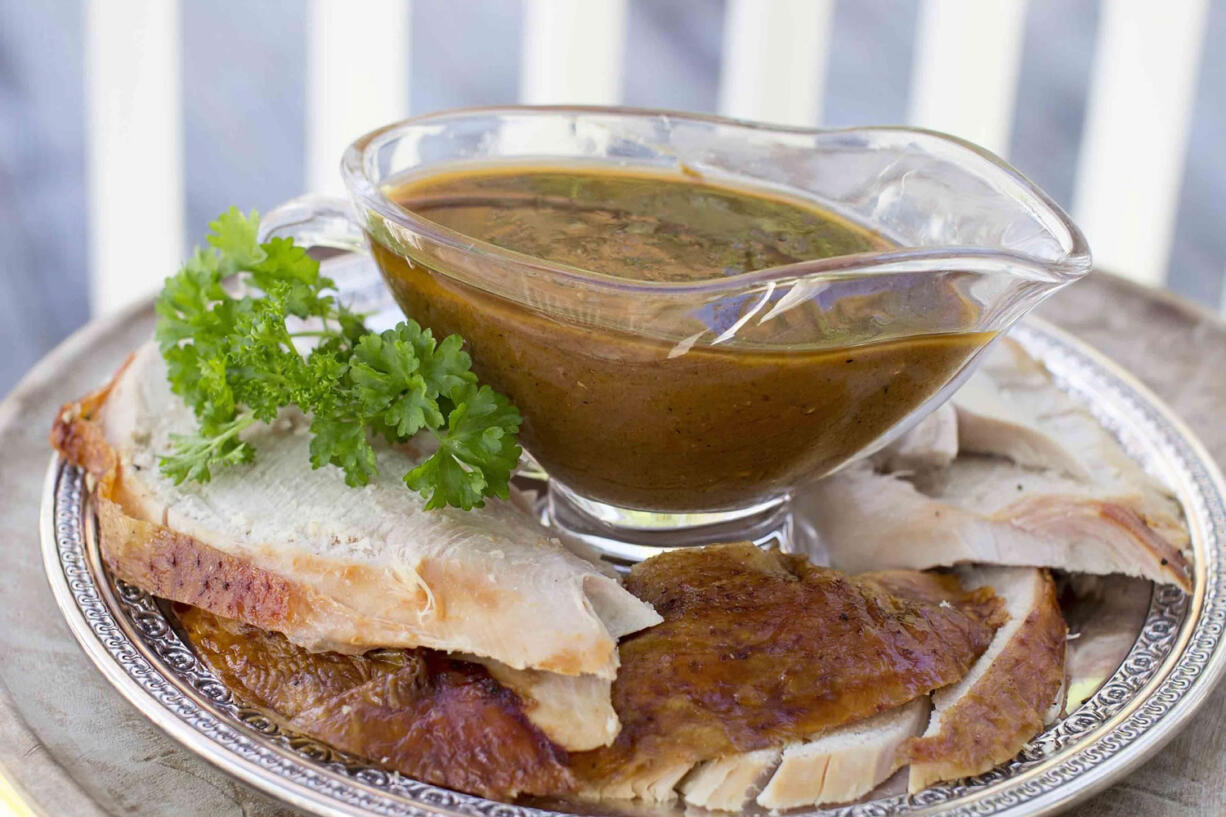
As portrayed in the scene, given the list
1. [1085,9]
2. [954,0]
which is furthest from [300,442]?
[1085,9]

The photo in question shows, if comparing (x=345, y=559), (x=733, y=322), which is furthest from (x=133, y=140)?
(x=733, y=322)

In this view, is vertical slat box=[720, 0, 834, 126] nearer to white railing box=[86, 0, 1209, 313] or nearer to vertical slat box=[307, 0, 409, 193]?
white railing box=[86, 0, 1209, 313]

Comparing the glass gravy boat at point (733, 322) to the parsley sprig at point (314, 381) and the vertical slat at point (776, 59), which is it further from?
the vertical slat at point (776, 59)

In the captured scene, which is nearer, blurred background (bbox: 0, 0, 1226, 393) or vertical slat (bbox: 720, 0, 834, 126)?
blurred background (bbox: 0, 0, 1226, 393)

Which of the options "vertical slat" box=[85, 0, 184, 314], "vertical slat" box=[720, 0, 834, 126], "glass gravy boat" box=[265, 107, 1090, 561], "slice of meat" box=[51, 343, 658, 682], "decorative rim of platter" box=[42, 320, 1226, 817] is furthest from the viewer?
"vertical slat" box=[720, 0, 834, 126]

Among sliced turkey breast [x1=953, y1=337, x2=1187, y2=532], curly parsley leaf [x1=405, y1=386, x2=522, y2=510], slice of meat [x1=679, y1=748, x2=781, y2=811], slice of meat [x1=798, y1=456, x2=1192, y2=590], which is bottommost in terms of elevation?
slice of meat [x1=679, y1=748, x2=781, y2=811]

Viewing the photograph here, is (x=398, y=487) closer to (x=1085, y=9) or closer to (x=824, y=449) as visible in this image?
(x=824, y=449)

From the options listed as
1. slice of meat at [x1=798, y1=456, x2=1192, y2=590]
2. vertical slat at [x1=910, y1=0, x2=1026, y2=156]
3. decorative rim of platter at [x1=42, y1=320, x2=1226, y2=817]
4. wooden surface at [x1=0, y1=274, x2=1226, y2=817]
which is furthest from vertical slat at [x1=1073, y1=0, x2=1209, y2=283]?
wooden surface at [x1=0, y1=274, x2=1226, y2=817]
